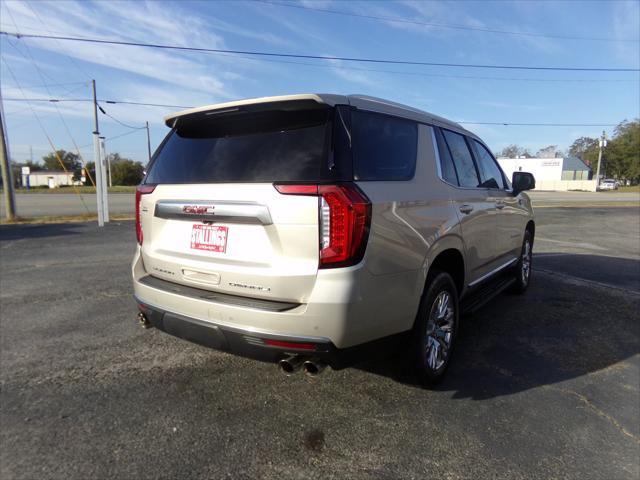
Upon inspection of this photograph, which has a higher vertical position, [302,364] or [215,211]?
[215,211]

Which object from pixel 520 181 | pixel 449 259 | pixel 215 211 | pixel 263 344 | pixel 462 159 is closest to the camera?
pixel 263 344

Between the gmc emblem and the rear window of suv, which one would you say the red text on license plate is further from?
the rear window of suv

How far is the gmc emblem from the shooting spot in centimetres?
261

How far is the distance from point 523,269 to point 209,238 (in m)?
4.61

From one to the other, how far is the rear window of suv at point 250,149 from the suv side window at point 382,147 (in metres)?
0.20

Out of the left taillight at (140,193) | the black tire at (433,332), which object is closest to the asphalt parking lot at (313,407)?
the black tire at (433,332)

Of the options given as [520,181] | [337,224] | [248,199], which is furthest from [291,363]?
[520,181]

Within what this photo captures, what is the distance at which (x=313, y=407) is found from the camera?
2943mm

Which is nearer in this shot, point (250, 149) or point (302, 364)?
point (302, 364)

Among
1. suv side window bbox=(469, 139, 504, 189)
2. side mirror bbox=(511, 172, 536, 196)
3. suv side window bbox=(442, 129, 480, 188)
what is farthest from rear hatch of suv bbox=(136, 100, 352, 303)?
side mirror bbox=(511, 172, 536, 196)

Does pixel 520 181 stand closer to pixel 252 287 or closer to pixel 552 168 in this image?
pixel 252 287

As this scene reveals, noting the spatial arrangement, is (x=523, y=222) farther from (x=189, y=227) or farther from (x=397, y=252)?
(x=189, y=227)

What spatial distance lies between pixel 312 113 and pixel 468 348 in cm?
265

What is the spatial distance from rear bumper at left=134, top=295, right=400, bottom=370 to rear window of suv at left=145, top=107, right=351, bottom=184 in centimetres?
86
